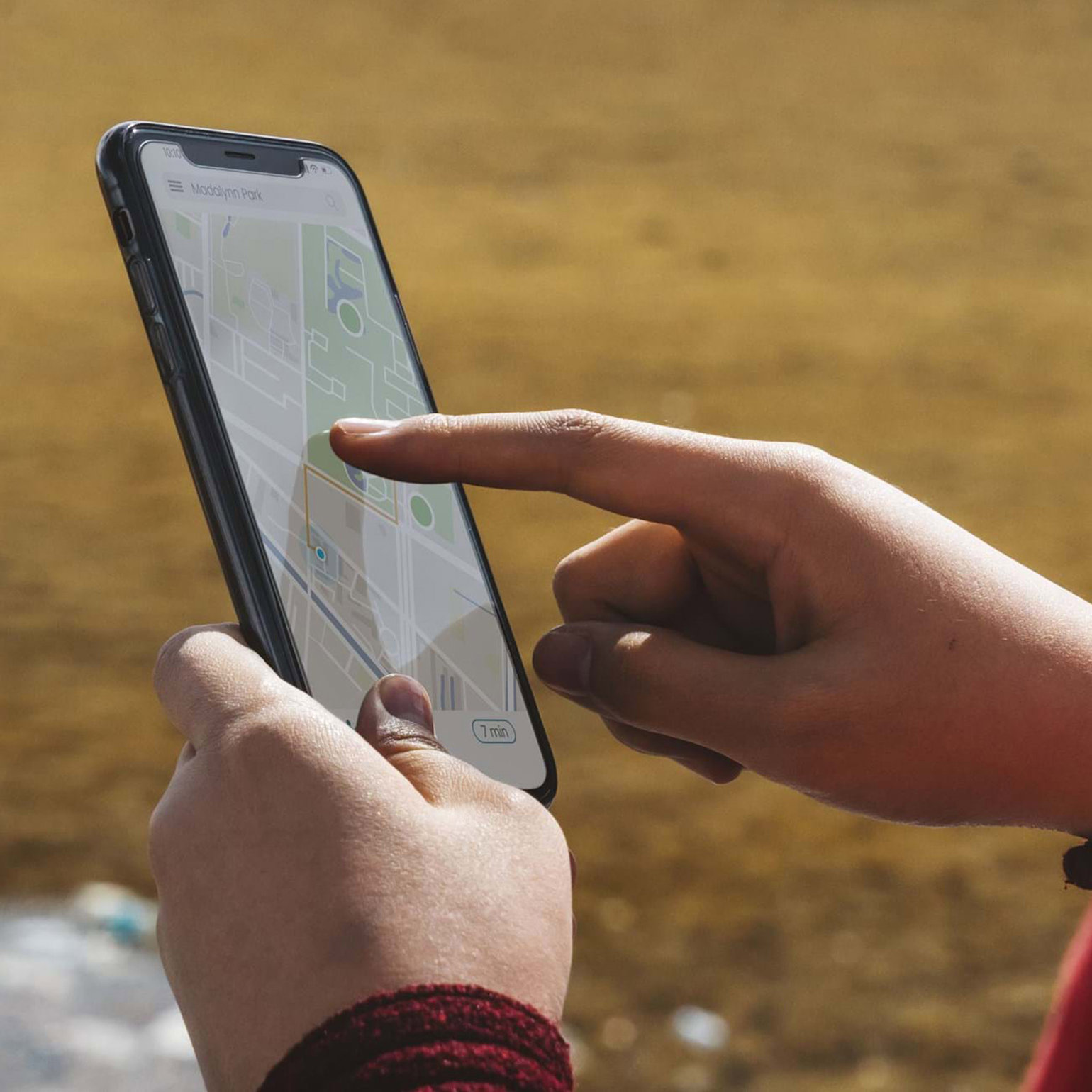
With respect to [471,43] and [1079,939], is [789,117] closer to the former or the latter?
[471,43]

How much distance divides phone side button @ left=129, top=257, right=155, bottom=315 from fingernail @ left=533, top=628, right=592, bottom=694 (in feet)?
1.42

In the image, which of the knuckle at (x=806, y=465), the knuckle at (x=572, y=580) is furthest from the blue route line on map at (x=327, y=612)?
the knuckle at (x=806, y=465)

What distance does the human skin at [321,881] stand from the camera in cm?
74

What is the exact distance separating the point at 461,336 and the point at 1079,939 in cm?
443

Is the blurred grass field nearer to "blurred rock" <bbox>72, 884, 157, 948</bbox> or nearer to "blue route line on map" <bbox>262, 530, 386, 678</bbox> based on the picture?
"blurred rock" <bbox>72, 884, 157, 948</bbox>

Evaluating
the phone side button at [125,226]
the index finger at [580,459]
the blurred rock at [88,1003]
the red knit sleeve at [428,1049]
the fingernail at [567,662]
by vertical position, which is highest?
the phone side button at [125,226]

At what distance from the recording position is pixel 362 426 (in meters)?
1.12

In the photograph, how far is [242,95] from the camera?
705 centimetres

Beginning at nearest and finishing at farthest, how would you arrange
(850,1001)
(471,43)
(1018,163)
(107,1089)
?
(107,1089) < (850,1001) < (1018,163) < (471,43)

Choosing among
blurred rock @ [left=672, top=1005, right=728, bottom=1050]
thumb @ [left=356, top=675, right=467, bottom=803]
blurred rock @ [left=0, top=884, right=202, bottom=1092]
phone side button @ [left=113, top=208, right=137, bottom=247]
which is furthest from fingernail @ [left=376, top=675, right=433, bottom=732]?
blurred rock @ [left=672, top=1005, right=728, bottom=1050]

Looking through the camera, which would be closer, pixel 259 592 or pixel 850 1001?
pixel 259 592

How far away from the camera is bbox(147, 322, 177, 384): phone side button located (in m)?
1.11

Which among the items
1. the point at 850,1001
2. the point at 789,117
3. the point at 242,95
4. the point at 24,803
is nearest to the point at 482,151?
the point at 242,95

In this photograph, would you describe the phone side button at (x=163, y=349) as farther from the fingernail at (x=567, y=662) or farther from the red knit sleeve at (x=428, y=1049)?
the red knit sleeve at (x=428, y=1049)
